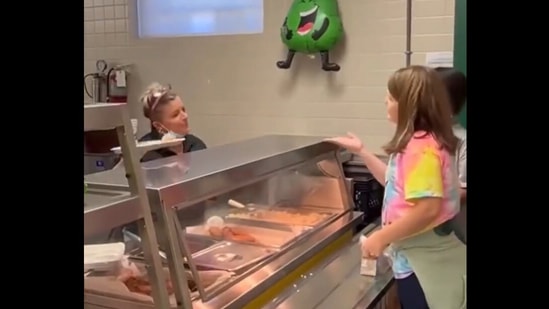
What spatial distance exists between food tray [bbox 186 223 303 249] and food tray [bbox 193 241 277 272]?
5 centimetres

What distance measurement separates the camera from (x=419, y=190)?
6.77 ft

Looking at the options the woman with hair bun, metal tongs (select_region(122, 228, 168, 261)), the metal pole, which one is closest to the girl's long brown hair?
metal tongs (select_region(122, 228, 168, 261))

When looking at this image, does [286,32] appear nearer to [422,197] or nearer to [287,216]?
[287,216]

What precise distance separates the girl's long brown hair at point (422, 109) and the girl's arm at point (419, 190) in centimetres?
5

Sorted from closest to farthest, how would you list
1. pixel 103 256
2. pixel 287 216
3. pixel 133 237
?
pixel 103 256
pixel 133 237
pixel 287 216

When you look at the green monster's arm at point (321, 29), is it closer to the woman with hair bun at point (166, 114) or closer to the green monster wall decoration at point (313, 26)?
the green monster wall decoration at point (313, 26)

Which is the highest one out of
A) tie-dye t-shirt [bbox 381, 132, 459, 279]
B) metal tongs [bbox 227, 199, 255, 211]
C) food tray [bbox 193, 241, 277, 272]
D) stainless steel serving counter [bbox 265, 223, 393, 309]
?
tie-dye t-shirt [bbox 381, 132, 459, 279]

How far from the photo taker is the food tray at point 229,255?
2.02 meters

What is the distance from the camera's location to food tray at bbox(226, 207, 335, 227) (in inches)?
99.1

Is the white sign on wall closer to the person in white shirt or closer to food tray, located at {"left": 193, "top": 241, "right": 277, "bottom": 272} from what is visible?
the person in white shirt

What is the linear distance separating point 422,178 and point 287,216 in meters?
0.71

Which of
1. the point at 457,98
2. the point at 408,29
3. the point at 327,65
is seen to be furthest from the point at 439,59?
the point at 457,98

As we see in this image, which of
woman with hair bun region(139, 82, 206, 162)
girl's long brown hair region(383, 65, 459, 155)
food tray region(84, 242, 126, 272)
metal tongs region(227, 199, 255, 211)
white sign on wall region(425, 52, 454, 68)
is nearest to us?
food tray region(84, 242, 126, 272)
